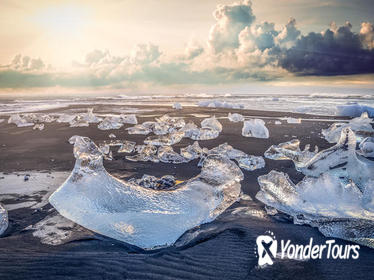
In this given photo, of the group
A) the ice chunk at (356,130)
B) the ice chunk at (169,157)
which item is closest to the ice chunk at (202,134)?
the ice chunk at (169,157)

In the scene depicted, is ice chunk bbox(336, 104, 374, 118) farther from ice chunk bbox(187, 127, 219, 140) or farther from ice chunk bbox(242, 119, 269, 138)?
ice chunk bbox(187, 127, 219, 140)

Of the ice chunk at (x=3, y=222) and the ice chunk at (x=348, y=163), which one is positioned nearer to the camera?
the ice chunk at (x=3, y=222)

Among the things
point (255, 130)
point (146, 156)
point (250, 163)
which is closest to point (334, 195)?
point (250, 163)

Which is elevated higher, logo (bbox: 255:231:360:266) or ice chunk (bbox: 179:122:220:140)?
ice chunk (bbox: 179:122:220:140)

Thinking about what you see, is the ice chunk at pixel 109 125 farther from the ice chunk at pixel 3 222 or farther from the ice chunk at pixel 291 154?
the ice chunk at pixel 3 222

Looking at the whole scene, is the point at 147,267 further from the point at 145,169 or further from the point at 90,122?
the point at 90,122

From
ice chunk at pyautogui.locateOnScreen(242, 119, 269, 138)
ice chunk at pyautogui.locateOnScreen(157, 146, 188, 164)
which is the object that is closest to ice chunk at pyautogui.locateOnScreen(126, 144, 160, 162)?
ice chunk at pyautogui.locateOnScreen(157, 146, 188, 164)

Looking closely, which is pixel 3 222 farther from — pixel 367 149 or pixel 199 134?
pixel 367 149
